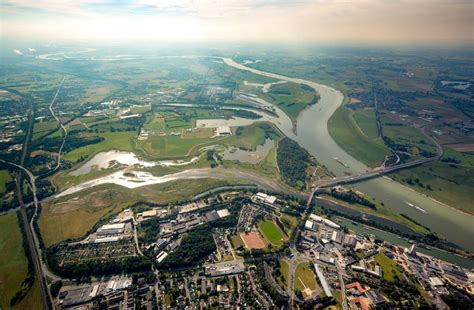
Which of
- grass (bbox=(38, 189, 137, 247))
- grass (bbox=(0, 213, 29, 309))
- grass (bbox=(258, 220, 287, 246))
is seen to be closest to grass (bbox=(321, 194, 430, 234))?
grass (bbox=(258, 220, 287, 246))

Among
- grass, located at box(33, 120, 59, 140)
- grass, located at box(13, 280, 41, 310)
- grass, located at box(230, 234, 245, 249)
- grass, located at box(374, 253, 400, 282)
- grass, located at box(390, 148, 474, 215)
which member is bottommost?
grass, located at box(13, 280, 41, 310)

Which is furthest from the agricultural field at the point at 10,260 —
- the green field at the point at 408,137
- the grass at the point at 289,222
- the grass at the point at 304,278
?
the green field at the point at 408,137

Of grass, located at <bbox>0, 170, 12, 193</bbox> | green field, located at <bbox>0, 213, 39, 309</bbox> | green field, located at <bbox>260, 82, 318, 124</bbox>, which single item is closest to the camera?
green field, located at <bbox>0, 213, 39, 309</bbox>

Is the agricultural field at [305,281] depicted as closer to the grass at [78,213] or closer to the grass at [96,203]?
the grass at [96,203]

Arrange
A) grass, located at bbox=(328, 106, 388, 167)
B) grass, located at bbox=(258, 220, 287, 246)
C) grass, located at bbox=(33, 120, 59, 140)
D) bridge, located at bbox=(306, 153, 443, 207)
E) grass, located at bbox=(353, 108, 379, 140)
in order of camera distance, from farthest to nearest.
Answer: grass, located at bbox=(353, 108, 379, 140), grass, located at bbox=(33, 120, 59, 140), grass, located at bbox=(328, 106, 388, 167), bridge, located at bbox=(306, 153, 443, 207), grass, located at bbox=(258, 220, 287, 246)

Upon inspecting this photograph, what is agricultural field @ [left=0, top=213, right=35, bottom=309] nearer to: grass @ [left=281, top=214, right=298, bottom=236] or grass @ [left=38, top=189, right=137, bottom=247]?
grass @ [left=38, top=189, right=137, bottom=247]

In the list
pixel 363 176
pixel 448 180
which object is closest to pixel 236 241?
pixel 363 176

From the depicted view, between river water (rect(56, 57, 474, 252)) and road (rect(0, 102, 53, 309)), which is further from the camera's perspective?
river water (rect(56, 57, 474, 252))
